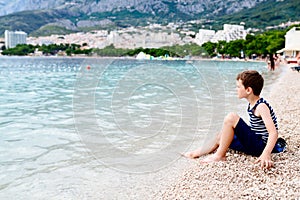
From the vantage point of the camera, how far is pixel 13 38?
493 feet

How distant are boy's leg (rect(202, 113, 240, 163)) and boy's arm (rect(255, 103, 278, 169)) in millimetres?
314

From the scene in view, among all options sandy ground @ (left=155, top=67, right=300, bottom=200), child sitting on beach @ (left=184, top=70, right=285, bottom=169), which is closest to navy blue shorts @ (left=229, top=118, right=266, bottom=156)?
child sitting on beach @ (left=184, top=70, right=285, bottom=169)

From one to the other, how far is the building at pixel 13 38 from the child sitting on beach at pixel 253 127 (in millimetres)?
153455

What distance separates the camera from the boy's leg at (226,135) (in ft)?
14.5

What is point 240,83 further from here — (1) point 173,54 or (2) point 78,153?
(2) point 78,153

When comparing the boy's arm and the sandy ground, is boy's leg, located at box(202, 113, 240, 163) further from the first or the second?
the boy's arm

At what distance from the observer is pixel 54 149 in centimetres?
658

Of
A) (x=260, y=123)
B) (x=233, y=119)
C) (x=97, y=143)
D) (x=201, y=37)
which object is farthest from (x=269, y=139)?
(x=201, y=37)

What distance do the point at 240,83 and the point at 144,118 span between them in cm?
546

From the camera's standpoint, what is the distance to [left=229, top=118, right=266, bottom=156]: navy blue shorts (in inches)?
173

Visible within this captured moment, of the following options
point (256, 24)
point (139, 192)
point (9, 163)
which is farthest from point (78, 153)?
point (256, 24)

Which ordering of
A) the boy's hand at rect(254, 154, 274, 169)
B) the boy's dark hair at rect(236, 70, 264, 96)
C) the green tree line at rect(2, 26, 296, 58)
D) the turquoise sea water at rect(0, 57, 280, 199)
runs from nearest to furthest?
the boy's hand at rect(254, 154, 274, 169) < the boy's dark hair at rect(236, 70, 264, 96) < the turquoise sea water at rect(0, 57, 280, 199) < the green tree line at rect(2, 26, 296, 58)

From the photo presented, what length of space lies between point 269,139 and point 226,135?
1.71 feet

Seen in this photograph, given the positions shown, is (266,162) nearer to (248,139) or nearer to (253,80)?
(248,139)
